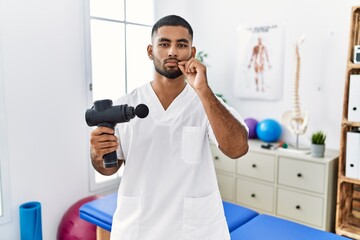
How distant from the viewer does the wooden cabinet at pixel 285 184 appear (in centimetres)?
232

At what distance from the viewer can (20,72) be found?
7.33 feet

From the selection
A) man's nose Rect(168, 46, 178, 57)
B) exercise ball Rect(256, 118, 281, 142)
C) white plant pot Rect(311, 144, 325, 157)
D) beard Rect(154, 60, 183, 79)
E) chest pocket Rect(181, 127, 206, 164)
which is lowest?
white plant pot Rect(311, 144, 325, 157)

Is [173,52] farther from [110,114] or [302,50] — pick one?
[302,50]

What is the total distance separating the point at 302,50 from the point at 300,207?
1253 mm

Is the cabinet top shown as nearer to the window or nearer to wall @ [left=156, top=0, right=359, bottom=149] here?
wall @ [left=156, top=0, right=359, bottom=149]

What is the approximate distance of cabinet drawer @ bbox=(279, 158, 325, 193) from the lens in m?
2.31

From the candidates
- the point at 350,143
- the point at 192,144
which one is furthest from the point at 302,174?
the point at 192,144

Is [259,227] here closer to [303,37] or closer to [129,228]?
[129,228]

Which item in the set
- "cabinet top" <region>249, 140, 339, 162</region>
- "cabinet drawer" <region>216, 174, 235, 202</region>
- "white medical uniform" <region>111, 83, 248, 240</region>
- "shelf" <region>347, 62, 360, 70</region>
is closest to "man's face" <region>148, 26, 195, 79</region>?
"white medical uniform" <region>111, 83, 248, 240</region>

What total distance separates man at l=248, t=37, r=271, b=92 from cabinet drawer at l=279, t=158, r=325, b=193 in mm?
782

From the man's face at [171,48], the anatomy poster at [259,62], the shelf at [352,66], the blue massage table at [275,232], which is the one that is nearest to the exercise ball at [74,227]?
the blue massage table at [275,232]

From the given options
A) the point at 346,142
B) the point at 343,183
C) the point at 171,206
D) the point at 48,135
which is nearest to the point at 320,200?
the point at 343,183

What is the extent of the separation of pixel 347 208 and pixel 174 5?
2443mm

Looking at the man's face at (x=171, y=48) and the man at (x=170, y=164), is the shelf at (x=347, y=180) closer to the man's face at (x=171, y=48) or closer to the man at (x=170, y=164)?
the man at (x=170, y=164)
